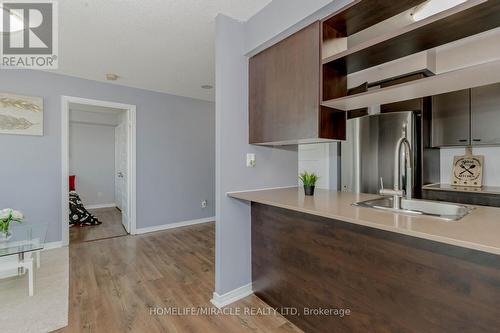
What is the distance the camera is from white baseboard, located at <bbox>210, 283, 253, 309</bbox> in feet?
6.81

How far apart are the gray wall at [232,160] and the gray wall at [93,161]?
540cm

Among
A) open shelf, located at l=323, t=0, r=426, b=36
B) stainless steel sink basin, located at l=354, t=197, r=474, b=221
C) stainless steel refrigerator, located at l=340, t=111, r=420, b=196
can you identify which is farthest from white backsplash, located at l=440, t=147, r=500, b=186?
open shelf, located at l=323, t=0, r=426, b=36

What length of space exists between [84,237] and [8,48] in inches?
103

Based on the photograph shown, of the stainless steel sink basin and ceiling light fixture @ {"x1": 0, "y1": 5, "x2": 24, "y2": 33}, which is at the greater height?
ceiling light fixture @ {"x1": 0, "y1": 5, "x2": 24, "y2": 33}

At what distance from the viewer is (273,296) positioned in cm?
202

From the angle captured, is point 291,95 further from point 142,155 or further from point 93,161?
point 93,161

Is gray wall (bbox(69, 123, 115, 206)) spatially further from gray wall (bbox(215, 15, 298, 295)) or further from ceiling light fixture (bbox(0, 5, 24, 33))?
gray wall (bbox(215, 15, 298, 295))

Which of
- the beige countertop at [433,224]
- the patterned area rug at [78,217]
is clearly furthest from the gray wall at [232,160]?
the patterned area rug at [78,217]

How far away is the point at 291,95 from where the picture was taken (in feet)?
6.15

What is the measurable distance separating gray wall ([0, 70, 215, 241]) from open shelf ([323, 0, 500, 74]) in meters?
3.34

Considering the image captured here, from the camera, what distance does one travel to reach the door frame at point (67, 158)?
136 inches

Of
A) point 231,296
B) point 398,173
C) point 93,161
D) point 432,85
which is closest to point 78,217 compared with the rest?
point 93,161

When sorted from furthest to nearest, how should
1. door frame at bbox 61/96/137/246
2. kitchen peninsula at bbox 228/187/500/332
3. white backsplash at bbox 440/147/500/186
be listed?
door frame at bbox 61/96/137/246, white backsplash at bbox 440/147/500/186, kitchen peninsula at bbox 228/187/500/332

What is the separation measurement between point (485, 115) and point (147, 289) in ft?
11.8
